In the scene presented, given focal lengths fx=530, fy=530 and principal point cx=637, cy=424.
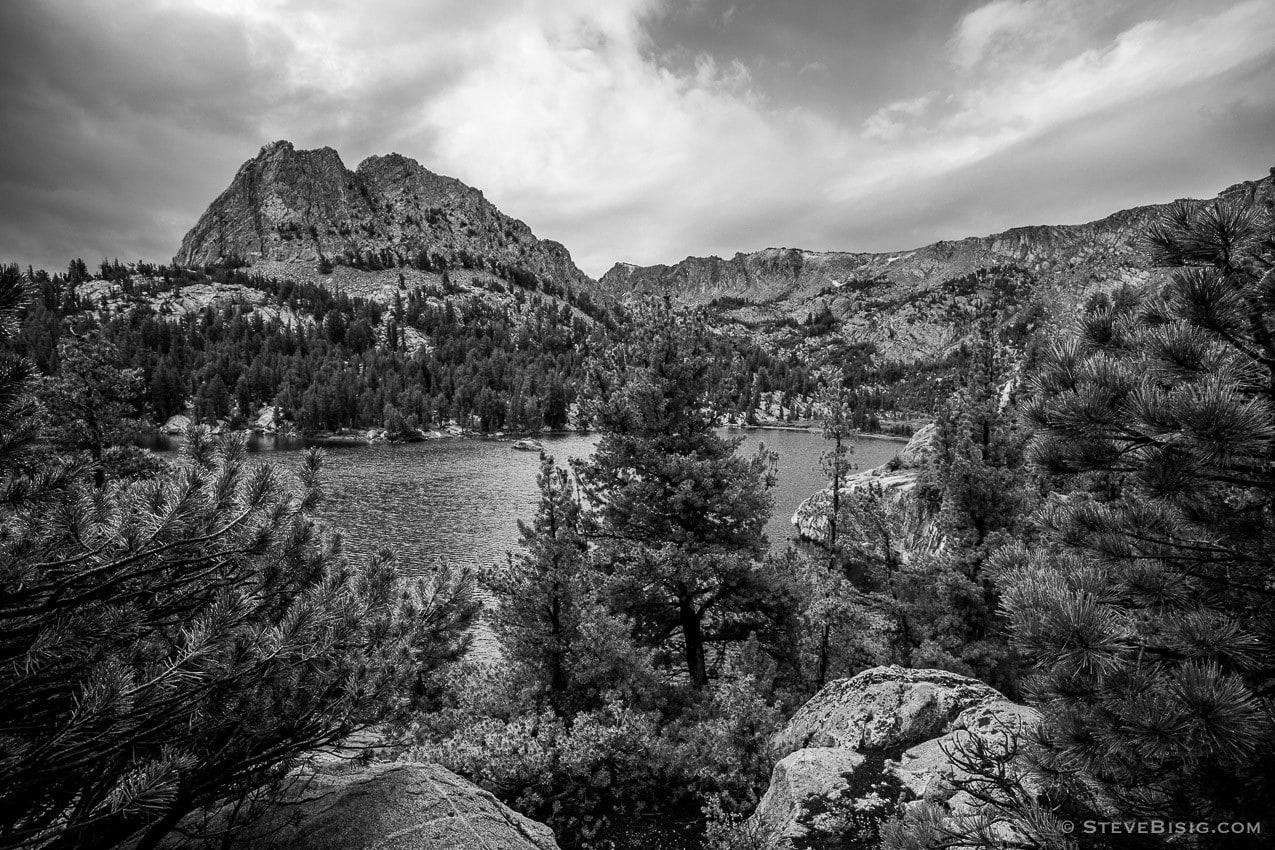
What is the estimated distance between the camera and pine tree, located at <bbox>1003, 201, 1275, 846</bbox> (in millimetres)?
2859

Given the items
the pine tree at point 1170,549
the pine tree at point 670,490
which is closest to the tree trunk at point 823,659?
the pine tree at point 670,490

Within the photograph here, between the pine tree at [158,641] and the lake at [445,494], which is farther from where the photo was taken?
the lake at [445,494]

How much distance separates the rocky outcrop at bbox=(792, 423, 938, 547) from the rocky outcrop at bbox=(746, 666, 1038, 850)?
15775 mm

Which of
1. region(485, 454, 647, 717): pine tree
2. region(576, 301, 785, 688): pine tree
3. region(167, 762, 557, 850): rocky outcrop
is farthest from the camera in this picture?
region(576, 301, 785, 688): pine tree

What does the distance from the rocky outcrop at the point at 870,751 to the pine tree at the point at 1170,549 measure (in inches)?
109

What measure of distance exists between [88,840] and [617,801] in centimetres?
822

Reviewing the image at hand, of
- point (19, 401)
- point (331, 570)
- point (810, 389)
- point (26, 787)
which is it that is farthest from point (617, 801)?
point (810, 389)

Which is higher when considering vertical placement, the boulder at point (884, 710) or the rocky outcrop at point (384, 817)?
the rocky outcrop at point (384, 817)

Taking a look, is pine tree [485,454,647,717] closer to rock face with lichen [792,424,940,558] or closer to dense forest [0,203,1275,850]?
dense forest [0,203,1275,850]

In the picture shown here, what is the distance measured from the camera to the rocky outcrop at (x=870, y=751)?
6.58 metres

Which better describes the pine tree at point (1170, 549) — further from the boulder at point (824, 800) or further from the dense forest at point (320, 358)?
the dense forest at point (320, 358)

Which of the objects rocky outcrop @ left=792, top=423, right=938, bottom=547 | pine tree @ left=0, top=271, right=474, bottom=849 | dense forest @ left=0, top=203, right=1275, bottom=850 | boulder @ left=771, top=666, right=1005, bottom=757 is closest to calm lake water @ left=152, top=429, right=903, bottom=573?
rocky outcrop @ left=792, top=423, right=938, bottom=547

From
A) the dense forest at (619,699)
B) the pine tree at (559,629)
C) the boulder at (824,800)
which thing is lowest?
the boulder at (824,800)

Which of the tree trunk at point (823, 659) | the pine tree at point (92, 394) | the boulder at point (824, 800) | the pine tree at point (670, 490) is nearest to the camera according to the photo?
the boulder at point (824, 800)
